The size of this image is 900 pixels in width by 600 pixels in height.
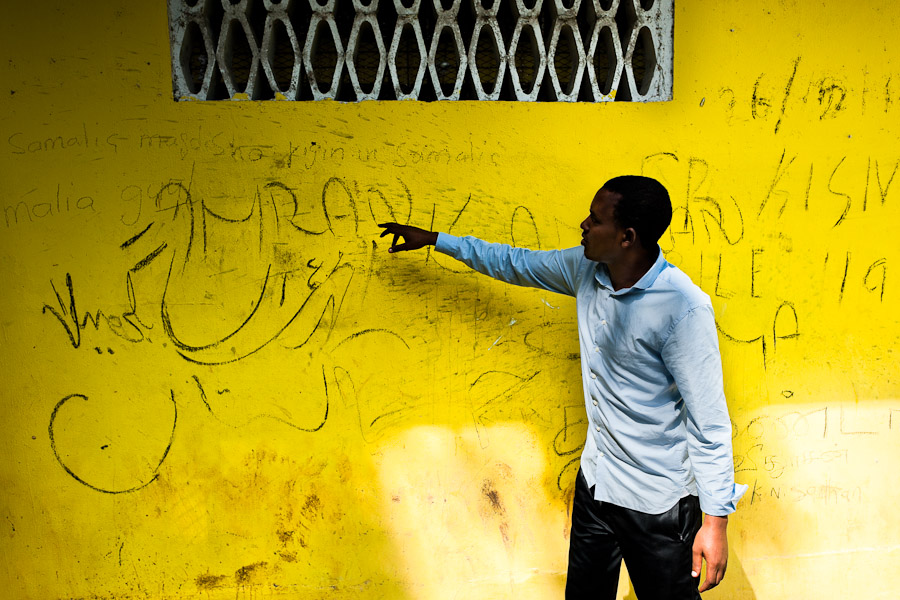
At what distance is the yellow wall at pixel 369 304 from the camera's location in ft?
7.66

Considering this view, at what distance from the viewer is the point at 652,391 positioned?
1822mm

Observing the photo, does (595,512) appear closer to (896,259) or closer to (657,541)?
(657,541)

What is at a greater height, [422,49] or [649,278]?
[422,49]

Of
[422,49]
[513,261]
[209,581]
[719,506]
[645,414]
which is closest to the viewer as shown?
[719,506]

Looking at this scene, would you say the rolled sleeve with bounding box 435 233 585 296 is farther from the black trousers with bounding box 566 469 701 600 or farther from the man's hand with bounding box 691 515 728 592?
the man's hand with bounding box 691 515 728 592

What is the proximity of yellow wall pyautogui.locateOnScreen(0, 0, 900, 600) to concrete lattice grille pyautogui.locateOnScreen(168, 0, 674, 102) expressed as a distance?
0.30 ft

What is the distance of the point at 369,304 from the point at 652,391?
1.13m

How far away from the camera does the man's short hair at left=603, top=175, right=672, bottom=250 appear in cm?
174

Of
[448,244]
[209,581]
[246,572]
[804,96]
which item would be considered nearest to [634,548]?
[448,244]

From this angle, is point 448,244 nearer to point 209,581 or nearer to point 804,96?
point 804,96

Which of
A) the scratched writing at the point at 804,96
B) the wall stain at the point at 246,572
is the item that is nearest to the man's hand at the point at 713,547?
the scratched writing at the point at 804,96

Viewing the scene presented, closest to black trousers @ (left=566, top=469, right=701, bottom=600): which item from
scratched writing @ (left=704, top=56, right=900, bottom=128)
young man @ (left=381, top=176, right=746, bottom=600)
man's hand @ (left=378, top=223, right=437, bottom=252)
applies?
young man @ (left=381, top=176, right=746, bottom=600)

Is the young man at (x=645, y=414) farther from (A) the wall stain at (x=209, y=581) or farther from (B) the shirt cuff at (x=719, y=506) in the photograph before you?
(A) the wall stain at (x=209, y=581)

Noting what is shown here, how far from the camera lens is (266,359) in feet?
7.93
